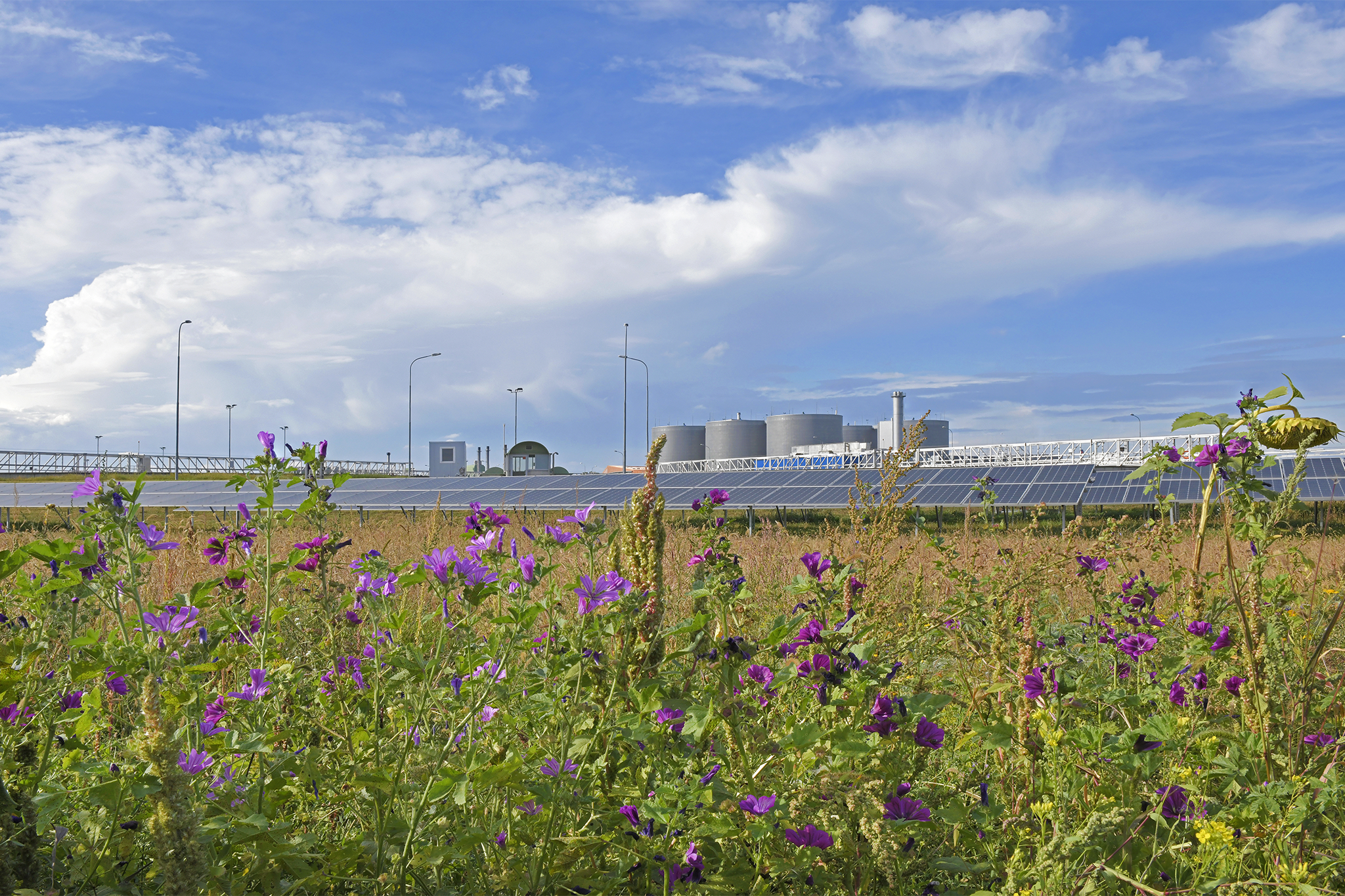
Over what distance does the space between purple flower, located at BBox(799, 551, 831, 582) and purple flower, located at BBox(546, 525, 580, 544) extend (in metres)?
0.61

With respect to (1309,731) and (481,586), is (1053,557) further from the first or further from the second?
(481,586)

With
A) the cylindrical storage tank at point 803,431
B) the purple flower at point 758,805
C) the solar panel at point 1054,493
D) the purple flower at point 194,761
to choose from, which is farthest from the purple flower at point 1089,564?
the cylindrical storage tank at point 803,431

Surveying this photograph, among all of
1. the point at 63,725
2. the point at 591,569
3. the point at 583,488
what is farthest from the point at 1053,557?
the point at 583,488

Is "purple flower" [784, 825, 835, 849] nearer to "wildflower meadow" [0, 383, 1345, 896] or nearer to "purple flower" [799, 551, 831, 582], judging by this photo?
"wildflower meadow" [0, 383, 1345, 896]

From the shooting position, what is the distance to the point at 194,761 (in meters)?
1.90

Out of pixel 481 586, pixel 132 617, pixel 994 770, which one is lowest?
pixel 994 770

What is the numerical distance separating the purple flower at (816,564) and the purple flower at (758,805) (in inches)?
23.1

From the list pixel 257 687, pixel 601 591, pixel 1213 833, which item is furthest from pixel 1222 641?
pixel 257 687

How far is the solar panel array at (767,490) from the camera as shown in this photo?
704 inches

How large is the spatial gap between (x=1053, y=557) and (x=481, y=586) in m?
2.92

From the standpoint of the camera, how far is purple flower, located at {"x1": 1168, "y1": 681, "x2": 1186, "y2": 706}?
267 cm

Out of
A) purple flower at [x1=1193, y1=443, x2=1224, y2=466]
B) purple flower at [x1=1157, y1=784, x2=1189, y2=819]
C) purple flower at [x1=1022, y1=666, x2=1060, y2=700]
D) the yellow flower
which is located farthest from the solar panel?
purple flower at [x1=1022, y1=666, x2=1060, y2=700]

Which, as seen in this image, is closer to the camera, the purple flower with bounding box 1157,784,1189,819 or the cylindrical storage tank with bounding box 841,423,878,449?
the purple flower with bounding box 1157,784,1189,819

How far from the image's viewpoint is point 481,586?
1880mm
